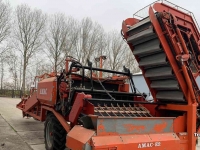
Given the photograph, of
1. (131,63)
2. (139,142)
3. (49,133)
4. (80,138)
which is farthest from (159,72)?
(131,63)

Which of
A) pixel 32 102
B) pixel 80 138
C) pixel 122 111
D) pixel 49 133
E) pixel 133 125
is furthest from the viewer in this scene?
pixel 32 102

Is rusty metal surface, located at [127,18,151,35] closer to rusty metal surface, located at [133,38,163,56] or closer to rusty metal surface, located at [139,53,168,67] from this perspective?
rusty metal surface, located at [133,38,163,56]

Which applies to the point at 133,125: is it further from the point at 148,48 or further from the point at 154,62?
the point at 148,48

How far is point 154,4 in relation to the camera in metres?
Answer: 4.05

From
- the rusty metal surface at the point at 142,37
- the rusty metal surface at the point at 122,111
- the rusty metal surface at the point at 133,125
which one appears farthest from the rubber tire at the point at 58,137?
the rusty metal surface at the point at 142,37

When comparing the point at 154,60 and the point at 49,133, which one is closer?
the point at 154,60

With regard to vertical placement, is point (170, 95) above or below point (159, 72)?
below

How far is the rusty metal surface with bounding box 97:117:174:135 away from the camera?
3235 mm

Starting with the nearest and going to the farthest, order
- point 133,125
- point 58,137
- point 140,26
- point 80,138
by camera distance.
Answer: point 80,138
point 133,125
point 140,26
point 58,137

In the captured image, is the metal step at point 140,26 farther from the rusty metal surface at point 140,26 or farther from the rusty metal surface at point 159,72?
the rusty metal surface at point 159,72

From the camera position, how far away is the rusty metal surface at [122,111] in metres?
4.32

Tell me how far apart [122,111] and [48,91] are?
192 cm

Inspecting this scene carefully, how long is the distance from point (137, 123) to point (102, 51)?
29330 millimetres

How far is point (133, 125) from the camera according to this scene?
3.48 m
